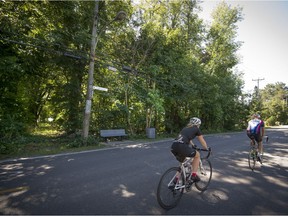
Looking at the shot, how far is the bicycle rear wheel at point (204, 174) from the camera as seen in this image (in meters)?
5.00

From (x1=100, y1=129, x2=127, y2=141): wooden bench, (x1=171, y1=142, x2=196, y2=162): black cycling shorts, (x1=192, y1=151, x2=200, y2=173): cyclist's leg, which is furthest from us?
(x1=100, y1=129, x2=127, y2=141): wooden bench

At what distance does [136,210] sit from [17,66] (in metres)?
9.62

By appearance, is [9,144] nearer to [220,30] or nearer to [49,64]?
[49,64]

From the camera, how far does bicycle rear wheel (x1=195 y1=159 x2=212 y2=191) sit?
16.4 ft

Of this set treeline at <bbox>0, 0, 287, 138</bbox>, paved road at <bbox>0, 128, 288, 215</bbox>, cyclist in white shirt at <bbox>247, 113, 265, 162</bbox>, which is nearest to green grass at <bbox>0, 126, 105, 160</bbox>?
treeline at <bbox>0, 0, 287, 138</bbox>

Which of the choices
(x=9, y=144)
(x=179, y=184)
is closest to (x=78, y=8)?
(x=9, y=144)

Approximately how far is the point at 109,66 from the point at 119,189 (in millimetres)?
Answer: 8683

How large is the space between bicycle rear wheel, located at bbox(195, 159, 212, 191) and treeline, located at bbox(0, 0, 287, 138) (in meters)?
8.67

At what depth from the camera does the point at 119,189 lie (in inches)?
194

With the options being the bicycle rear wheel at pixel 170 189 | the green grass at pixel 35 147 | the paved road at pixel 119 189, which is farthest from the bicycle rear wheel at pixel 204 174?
the green grass at pixel 35 147

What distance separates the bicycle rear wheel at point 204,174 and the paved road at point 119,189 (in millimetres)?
157

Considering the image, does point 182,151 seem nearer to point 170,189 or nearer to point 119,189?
point 170,189

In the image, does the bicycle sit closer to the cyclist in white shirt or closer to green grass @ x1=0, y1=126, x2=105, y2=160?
the cyclist in white shirt

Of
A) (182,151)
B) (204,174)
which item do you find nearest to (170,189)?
(182,151)
